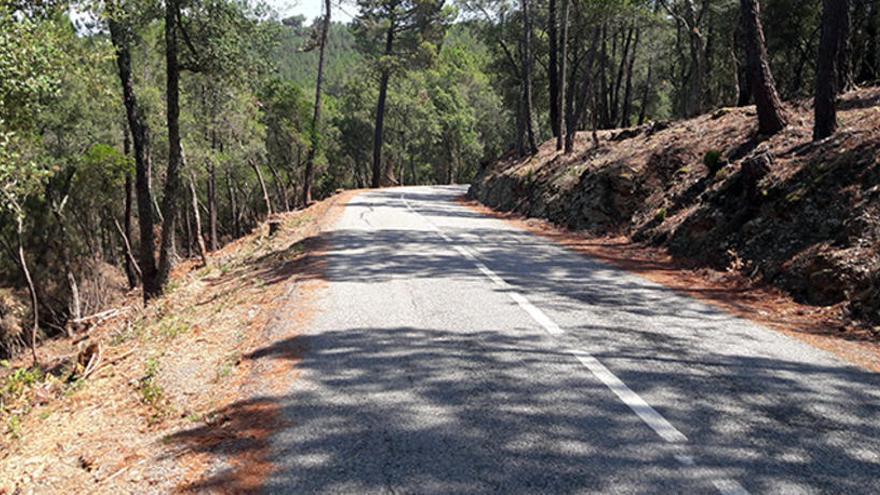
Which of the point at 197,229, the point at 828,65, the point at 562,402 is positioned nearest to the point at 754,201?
the point at 828,65

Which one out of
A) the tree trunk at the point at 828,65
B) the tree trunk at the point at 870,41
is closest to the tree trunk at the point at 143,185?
the tree trunk at the point at 828,65

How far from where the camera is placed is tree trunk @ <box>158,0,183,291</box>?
41.1 feet

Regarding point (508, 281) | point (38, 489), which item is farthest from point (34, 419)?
point (508, 281)

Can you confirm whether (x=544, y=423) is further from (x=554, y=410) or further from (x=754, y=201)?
(x=754, y=201)

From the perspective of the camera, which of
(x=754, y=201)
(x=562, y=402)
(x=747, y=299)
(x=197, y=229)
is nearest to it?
(x=562, y=402)

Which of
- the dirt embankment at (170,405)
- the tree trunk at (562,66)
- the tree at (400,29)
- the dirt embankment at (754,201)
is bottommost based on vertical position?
the dirt embankment at (170,405)

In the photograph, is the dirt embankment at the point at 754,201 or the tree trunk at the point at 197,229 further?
the tree trunk at the point at 197,229

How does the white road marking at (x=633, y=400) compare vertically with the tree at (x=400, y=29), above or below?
below

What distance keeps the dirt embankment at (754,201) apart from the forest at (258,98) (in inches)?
41.1

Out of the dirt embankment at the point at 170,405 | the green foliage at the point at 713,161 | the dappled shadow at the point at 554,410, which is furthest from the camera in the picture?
the green foliage at the point at 713,161

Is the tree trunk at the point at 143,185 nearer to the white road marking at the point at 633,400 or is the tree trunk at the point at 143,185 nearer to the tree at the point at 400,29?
the white road marking at the point at 633,400

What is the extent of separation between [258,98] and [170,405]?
35.2 metres

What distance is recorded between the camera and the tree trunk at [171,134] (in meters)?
12.5

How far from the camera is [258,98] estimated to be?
37656 mm
